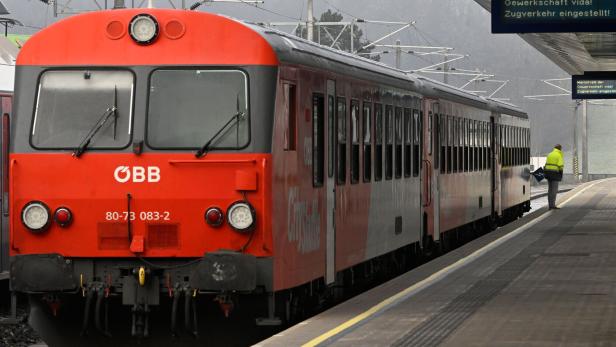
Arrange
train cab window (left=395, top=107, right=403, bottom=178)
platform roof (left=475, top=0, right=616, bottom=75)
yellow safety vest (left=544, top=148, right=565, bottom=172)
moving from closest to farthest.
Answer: train cab window (left=395, top=107, right=403, bottom=178) → yellow safety vest (left=544, top=148, right=565, bottom=172) → platform roof (left=475, top=0, right=616, bottom=75)

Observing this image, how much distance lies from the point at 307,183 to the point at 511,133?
69.7 ft

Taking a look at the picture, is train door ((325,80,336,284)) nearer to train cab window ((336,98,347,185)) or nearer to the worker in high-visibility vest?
train cab window ((336,98,347,185))

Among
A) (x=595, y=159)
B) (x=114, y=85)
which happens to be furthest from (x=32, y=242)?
(x=595, y=159)

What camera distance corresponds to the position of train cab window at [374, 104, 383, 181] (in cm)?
1560

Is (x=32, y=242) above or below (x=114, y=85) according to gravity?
below

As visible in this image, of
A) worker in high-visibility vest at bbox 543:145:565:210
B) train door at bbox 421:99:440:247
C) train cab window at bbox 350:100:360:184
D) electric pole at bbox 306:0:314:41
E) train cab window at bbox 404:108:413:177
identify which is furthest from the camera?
electric pole at bbox 306:0:314:41

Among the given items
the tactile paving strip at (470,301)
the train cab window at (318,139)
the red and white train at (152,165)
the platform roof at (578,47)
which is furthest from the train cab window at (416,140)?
the platform roof at (578,47)

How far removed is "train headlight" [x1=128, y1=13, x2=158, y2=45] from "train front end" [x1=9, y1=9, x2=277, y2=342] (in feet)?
0.04

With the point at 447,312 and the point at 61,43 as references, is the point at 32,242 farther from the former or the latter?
the point at 447,312

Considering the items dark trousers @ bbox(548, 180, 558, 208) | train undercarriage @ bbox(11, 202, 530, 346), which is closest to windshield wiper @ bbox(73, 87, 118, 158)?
train undercarriage @ bbox(11, 202, 530, 346)

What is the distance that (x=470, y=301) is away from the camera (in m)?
13.2

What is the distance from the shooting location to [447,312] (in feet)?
40.3

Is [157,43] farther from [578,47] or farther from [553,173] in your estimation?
[578,47]

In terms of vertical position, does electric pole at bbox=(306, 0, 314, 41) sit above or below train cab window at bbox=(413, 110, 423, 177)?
above
